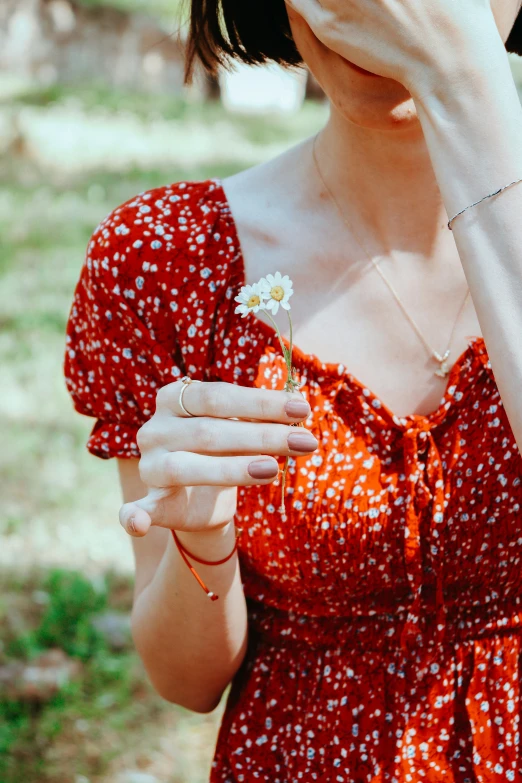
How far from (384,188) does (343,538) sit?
2.09 ft

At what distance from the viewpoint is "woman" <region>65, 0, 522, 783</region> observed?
155cm

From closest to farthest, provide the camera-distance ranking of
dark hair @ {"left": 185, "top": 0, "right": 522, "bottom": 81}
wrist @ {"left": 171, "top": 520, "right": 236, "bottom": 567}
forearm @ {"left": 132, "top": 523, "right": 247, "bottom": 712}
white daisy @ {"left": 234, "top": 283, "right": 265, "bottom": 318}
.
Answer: white daisy @ {"left": 234, "top": 283, "right": 265, "bottom": 318} → wrist @ {"left": 171, "top": 520, "right": 236, "bottom": 567} → forearm @ {"left": 132, "top": 523, "right": 247, "bottom": 712} → dark hair @ {"left": 185, "top": 0, "right": 522, "bottom": 81}

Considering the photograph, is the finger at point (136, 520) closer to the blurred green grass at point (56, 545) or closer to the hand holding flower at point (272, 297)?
the hand holding flower at point (272, 297)

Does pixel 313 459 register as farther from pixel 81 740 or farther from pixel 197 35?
pixel 81 740

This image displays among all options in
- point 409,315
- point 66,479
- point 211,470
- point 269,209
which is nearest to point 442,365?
point 409,315

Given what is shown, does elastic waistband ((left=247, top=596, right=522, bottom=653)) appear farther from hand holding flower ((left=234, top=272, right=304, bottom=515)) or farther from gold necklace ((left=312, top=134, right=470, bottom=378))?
hand holding flower ((left=234, top=272, right=304, bottom=515))

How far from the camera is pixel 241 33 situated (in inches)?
71.2

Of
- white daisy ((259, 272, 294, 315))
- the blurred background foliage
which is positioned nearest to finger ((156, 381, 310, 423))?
white daisy ((259, 272, 294, 315))

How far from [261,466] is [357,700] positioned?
2.34 feet

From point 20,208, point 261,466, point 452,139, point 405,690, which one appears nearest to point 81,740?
point 405,690

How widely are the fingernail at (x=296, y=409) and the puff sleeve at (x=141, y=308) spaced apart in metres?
0.56

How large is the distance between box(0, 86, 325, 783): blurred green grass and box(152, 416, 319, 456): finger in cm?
185

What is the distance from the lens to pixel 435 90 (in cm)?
111

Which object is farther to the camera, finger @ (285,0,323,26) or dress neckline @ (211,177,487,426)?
dress neckline @ (211,177,487,426)
